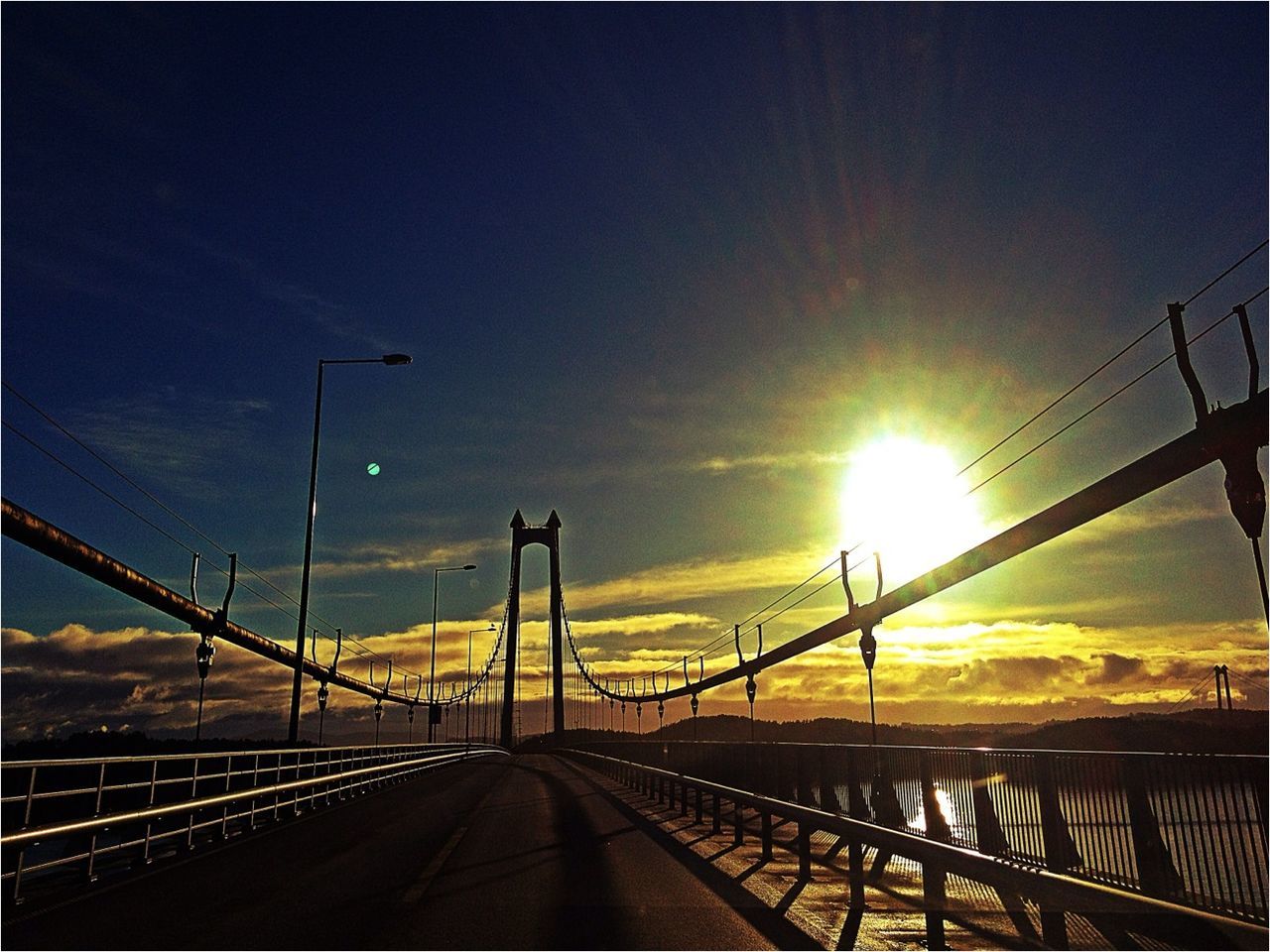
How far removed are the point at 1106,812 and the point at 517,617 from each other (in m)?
104

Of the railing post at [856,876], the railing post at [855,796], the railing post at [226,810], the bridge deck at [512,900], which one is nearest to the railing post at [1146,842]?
the bridge deck at [512,900]

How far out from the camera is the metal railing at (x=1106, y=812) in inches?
299

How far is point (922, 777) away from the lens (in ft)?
43.4

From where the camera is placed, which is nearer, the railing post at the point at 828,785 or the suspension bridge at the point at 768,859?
the suspension bridge at the point at 768,859

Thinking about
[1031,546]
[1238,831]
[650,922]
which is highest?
[1031,546]

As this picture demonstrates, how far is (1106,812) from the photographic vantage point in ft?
29.3

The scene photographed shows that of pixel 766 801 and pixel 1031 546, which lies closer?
pixel 766 801

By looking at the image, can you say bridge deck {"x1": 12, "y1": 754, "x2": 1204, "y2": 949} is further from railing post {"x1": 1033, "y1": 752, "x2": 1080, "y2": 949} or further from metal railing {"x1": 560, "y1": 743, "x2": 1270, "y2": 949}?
railing post {"x1": 1033, "y1": 752, "x2": 1080, "y2": 949}

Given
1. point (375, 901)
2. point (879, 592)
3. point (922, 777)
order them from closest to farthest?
1. point (375, 901)
2. point (922, 777)
3. point (879, 592)

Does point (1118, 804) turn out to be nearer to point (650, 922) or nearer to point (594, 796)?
point (650, 922)

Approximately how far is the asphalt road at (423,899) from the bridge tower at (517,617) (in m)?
89.7

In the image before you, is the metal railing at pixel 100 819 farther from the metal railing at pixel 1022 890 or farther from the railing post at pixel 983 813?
the railing post at pixel 983 813

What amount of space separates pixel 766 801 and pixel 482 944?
555cm

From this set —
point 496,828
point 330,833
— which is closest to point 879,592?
point 496,828
